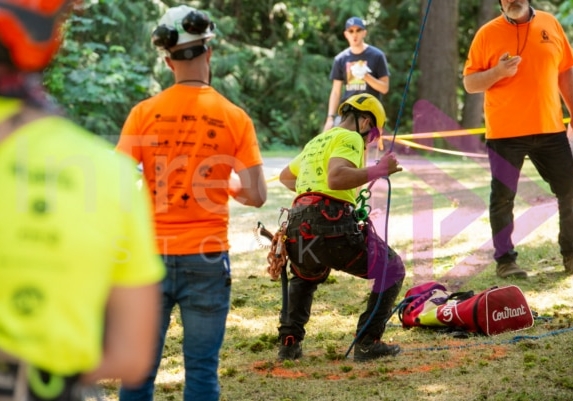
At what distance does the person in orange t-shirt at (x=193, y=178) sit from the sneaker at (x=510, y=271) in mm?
4378

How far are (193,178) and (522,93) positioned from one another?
4321mm

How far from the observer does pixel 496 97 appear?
299 inches

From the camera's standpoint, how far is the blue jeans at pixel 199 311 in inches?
146

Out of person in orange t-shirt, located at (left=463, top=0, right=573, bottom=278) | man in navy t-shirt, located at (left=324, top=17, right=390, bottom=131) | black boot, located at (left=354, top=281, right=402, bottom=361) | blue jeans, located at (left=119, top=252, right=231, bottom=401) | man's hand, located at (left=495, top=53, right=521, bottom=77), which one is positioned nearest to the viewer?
blue jeans, located at (left=119, top=252, right=231, bottom=401)

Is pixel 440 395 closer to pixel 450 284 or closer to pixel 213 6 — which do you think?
pixel 450 284

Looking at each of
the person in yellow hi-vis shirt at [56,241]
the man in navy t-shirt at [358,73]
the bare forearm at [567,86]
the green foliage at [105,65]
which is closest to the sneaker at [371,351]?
the bare forearm at [567,86]

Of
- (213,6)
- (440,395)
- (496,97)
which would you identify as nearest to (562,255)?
(496,97)

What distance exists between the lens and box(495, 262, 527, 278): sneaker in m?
7.80

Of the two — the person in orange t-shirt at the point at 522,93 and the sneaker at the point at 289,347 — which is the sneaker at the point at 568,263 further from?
the sneaker at the point at 289,347

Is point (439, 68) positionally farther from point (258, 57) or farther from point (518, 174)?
point (518, 174)

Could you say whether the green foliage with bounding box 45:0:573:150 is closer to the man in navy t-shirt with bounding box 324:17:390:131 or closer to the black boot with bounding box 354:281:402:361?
the man in navy t-shirt with bounding box 324:17:390:131

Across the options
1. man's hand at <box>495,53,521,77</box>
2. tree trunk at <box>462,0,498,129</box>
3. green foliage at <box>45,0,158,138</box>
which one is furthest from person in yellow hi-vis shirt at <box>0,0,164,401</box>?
tree trunk at <box>462,0,498,129</box>

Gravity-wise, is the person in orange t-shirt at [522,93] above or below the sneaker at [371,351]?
above

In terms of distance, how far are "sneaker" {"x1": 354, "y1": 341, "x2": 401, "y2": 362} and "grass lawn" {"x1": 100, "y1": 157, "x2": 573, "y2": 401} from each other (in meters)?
0.07
